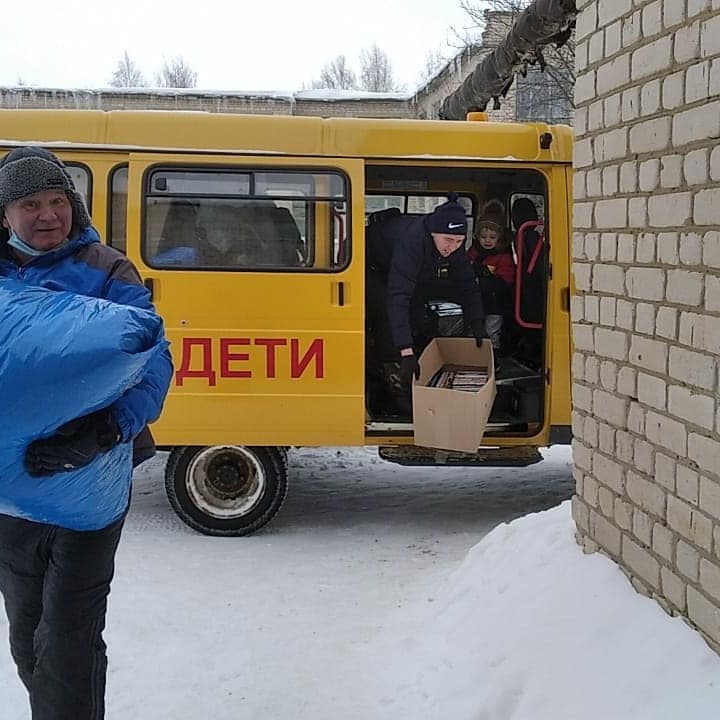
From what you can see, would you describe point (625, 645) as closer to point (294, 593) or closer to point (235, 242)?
point (294, 593)

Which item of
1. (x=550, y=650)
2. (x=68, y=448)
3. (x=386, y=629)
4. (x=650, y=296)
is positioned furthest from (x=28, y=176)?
(x=386, y=629)

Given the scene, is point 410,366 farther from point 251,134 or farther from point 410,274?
point 251,134

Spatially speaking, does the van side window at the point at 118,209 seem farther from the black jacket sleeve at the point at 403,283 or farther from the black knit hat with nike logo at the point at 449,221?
the black knit hat with nike logo at the point at 449,221

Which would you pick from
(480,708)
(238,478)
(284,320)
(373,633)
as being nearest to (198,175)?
(284,320)

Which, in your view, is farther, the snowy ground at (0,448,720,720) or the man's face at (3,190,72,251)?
the snowy ground at (0,448,720,720)

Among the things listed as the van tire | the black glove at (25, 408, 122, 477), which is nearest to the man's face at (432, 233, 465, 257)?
the van tire

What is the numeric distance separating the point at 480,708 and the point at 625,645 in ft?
1.79

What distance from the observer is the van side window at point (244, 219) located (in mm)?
6035

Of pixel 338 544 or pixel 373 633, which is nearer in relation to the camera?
pixel 373 633

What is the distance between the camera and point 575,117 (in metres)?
4.09

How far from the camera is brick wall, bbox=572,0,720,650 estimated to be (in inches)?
115

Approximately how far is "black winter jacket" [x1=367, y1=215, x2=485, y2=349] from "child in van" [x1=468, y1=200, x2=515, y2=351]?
13.4 inches

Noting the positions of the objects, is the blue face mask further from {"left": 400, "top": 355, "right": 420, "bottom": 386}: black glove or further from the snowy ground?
{"left": 400, "top": 355, "right": 420, "bottom": 386}: black glove

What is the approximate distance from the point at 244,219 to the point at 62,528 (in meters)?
3.52
